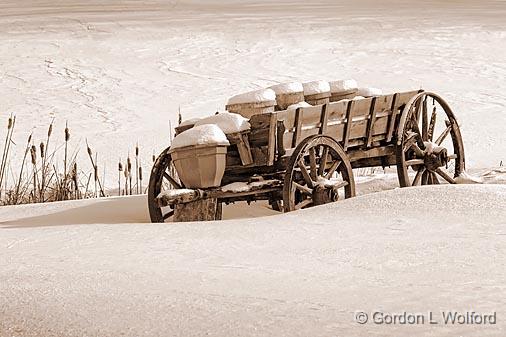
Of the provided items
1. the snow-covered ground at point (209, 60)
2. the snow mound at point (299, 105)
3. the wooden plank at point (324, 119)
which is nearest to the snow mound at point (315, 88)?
the snow mound at point (299, 105)

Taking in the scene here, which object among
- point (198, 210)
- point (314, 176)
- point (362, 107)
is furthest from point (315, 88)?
point (198, 210)

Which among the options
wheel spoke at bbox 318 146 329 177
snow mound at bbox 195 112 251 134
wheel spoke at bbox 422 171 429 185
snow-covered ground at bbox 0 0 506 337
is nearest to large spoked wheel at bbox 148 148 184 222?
snow-covered ground at bbox 0 0 506 337

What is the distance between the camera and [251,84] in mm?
13445

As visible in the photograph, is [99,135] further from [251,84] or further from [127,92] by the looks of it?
[251,84]

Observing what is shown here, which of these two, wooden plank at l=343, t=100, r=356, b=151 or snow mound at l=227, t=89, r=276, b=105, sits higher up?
snow mound at l=227, t=89, r=276, b=105

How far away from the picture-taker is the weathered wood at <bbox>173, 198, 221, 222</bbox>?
528 centimetres

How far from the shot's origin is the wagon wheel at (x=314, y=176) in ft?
16.9

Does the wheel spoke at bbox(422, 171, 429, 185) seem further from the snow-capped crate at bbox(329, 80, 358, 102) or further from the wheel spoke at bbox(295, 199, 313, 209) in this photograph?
the wheel spoke at bbox(295, 199, 313, 209)

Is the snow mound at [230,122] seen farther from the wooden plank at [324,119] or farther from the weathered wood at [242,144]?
the wooden plank at [324,119]

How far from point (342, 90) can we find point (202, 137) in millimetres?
1517

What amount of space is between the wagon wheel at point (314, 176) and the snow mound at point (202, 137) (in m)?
0.44

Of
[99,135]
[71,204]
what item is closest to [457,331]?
[71,204]

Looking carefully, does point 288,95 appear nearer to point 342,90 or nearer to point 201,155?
point 342,90

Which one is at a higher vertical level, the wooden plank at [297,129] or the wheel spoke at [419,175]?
the wooden plank at [297,129]
